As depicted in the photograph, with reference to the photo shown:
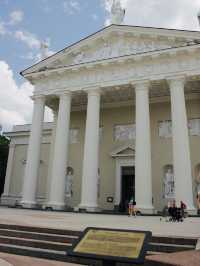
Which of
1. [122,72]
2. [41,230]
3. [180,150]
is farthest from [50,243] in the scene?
[122,72]

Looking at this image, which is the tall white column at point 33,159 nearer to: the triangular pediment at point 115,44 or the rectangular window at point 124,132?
the triangular pediment at point 115,44

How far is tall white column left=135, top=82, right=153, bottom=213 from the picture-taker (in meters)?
16.2

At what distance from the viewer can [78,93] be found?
21156mm

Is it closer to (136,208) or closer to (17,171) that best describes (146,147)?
(136,208)

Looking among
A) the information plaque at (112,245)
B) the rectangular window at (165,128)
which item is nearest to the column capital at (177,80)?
the rectangular window at (165,128)

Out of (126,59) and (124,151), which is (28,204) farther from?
(126,59)

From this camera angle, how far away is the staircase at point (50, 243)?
6.12m

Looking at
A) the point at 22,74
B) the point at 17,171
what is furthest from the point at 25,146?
the point at 22,74

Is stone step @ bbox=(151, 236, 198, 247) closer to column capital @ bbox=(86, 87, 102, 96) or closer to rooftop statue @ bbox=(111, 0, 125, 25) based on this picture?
column capital @ bbox=(86, 87, 102, 96)

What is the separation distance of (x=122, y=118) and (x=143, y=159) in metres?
6.95

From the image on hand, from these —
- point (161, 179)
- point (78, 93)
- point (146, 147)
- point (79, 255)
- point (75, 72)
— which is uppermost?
point (75, 72)

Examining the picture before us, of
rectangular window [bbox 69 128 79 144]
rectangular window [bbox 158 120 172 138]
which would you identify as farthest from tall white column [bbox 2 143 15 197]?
rectangular window [bbox 158 120 172 138]

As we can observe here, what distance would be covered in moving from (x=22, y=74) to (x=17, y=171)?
1096 centimetres

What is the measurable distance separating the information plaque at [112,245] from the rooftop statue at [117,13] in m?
19.0
